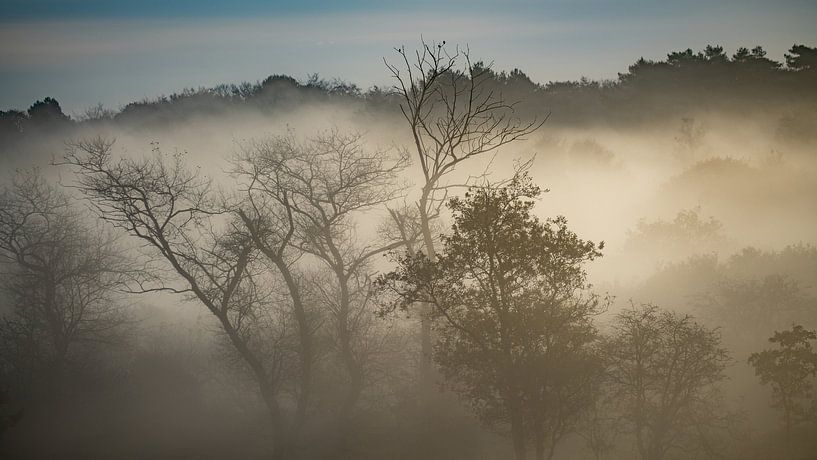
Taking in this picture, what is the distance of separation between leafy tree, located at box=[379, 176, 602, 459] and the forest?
0.07m

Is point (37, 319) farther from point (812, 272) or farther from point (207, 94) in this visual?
point (207, 94)

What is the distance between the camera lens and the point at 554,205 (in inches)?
3853

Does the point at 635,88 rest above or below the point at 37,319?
above

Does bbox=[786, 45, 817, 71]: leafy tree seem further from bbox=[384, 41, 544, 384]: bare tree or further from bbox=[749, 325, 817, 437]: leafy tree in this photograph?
bbox=[384, 41, 544, 384]: bare tree

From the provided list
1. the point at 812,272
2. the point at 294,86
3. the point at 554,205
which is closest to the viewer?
the point at 812,272

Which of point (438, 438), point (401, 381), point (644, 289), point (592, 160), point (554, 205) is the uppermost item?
point (592, 160)

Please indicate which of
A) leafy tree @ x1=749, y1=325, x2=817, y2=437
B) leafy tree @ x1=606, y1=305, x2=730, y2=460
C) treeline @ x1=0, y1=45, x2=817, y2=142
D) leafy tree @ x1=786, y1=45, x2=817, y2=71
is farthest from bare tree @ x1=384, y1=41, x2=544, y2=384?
leafy tree @ x1=786, y1=45, x2=817, y2=71

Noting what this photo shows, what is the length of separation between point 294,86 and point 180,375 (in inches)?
2480

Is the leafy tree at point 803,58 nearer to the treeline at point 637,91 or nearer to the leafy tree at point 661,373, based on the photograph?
the treeline at point 637,91

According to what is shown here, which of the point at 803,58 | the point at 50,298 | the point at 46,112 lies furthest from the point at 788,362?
the point at 803,58

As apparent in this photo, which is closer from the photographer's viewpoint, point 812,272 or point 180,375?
point 180,375

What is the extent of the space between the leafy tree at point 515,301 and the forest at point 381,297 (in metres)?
0.07

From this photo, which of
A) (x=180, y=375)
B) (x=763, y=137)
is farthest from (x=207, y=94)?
(x=763, y=137)

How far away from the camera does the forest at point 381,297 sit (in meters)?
14.8
